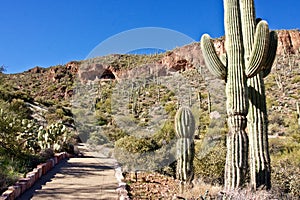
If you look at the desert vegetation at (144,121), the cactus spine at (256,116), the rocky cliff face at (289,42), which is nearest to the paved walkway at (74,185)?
the desert vegetation at (144,121)

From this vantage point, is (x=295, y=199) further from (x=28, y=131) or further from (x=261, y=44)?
(x=28, y=131)

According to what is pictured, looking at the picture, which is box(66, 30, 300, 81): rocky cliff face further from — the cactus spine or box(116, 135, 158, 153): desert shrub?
the cactus spine

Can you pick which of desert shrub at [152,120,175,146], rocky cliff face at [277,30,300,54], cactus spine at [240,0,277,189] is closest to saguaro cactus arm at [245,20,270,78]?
cactus spine at [240,0,277,189]

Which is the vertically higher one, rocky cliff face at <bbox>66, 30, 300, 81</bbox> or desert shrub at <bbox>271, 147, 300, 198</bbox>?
rocky cliff face at <bbox>66, 30, 300, 81</bbox>

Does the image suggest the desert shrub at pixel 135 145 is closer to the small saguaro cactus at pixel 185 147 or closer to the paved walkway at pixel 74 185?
the paved walkway at pixel 74 185

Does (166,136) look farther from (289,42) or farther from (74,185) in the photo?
(289,42)

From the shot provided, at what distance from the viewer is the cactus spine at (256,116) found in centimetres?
658

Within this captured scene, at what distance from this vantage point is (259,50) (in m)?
6.33

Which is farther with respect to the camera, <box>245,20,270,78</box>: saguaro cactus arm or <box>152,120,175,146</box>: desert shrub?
<box>152,120,175,146</box>: desert shrub

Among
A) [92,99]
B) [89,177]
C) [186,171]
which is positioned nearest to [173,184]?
[186,171]

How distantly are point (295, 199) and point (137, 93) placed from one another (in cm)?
2692

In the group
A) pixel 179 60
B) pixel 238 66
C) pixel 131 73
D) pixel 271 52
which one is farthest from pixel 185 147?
pixel 179 60

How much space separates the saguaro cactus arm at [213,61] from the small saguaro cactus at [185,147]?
155cm

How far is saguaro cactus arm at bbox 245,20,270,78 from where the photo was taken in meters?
6.32
